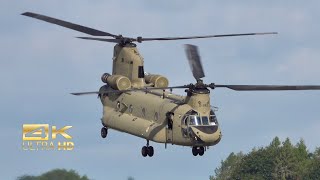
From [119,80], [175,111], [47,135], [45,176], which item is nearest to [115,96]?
[119,80]

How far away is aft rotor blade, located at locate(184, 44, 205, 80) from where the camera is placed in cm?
12561

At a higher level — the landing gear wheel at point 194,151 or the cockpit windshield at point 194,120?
the cockpit windshield at point 194,120

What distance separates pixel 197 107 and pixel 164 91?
294 inches

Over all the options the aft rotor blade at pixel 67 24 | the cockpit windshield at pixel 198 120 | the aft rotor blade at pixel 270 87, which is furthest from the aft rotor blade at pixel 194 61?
the aft rotor blade at pixel 67 24

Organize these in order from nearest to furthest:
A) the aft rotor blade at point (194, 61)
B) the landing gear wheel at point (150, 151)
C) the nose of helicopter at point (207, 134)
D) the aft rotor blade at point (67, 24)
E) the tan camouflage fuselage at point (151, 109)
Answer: the nose of helicopter at point (207, 134) < the tan camouflage fuselage at point (151, 109) < the aft rotor blade at point (194, 61) < the landing gear wheel at point (150, 151) < the aft rotor blade at point (67, 24)

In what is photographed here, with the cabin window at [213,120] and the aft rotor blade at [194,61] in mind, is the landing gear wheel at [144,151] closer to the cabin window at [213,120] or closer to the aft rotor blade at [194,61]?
the cabin window at [213,120]

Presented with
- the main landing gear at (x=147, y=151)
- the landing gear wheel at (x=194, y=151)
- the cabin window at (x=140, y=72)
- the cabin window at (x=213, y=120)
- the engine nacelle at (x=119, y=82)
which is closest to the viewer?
the cabin window at (x=213, y=120)

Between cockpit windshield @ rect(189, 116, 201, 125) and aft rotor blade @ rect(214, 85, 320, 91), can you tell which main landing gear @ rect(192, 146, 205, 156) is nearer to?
cockpit windshield @ rect(189, 116, 201, 125)

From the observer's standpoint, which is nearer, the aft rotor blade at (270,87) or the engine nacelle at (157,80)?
the aft rotor blade at (270,87)

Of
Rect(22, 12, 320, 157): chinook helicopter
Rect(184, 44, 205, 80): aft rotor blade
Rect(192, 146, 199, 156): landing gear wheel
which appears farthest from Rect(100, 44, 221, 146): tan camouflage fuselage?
Rect(192, 146, 199, 156): landing gear wheel

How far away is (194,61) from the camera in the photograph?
126 metres

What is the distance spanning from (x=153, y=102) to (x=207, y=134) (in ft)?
23.7

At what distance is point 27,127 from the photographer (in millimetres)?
187250

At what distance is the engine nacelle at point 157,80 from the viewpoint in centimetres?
13725
